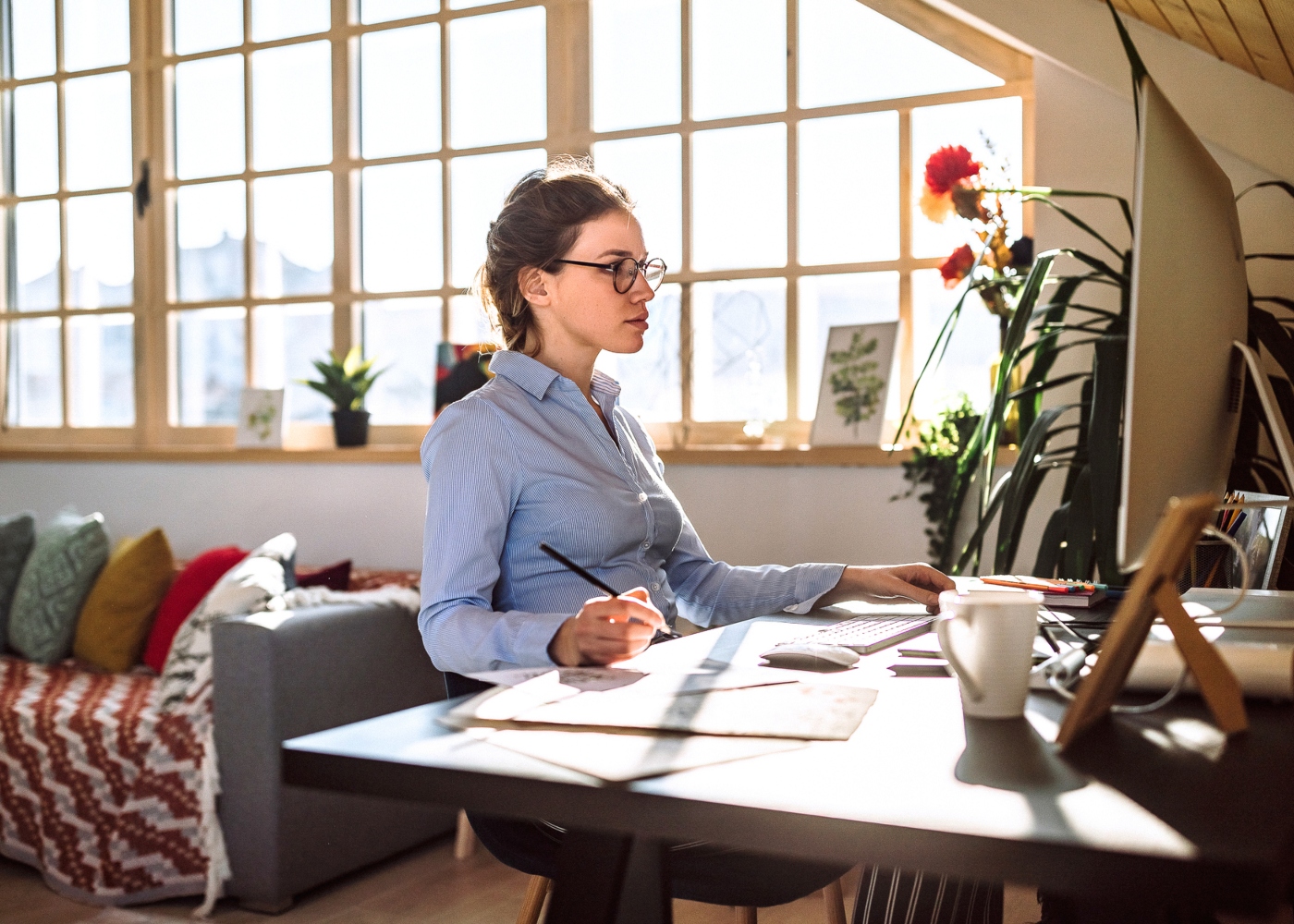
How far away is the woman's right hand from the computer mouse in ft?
0.37

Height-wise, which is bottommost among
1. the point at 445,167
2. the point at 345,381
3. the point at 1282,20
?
the point at 345,381

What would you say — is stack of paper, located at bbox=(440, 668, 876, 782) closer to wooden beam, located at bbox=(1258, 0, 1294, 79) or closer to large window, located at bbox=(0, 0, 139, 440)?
wooden beam, located at bbox=(1258, 0, 1294, 79)

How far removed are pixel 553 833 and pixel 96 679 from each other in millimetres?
2359

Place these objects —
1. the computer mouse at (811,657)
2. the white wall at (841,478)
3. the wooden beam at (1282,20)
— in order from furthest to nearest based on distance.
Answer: the white wall at (841,478) → the wooden beam at (1282,20) → the computer mouse at (811,657)

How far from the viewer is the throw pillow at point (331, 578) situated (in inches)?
120

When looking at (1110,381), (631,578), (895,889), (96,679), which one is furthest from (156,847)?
(1110,381)

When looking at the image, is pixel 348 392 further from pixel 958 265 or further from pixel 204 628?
pixel 958 265

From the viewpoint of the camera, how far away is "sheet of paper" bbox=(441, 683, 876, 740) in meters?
0.83

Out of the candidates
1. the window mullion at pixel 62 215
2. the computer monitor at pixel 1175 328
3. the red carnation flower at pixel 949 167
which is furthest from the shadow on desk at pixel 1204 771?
the window mullion at pixel 62 215

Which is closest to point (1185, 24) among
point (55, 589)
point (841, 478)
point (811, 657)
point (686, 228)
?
point (841, 478)

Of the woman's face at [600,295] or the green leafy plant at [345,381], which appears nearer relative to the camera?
the woman's face at [600,295]

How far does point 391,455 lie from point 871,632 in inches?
99.4

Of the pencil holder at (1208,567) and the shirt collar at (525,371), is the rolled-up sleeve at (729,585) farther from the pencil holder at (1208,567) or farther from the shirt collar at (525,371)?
the pencil holder at (1208,567)

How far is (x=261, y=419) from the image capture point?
390 cm
